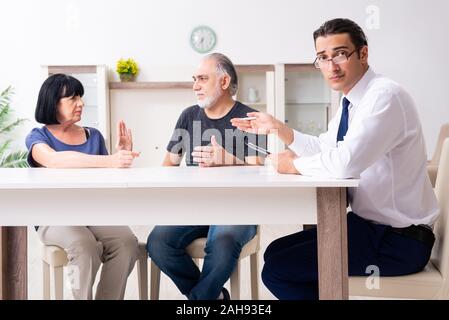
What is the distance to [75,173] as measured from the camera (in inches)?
80.7

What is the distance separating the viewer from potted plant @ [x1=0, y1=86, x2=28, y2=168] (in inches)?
252

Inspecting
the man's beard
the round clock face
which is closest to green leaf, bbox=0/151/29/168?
the round clock face

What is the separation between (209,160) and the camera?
2334mm

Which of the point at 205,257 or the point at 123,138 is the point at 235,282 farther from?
the point at 123,138

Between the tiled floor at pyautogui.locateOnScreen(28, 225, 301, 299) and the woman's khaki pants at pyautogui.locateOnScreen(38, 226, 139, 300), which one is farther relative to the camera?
the tiled floor at pyautogui.locateOnScreen(28, 225, 301, 299)

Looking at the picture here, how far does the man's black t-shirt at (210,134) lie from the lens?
268 centimetres

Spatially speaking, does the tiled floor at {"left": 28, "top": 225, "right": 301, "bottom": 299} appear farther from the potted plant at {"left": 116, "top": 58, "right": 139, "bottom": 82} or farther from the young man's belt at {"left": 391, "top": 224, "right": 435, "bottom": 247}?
the potted plant at {"left": 116, "top": 58, "right": 139, "bottom": 82}

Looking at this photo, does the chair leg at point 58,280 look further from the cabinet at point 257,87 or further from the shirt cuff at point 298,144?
the cabinet at point 257,87

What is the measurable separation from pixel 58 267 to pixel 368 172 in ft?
3.95

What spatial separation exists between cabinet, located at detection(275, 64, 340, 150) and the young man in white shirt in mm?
4707

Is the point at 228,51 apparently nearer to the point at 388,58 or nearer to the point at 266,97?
the point at 266,97

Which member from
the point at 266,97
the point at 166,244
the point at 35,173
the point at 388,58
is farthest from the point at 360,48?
the point at 388,58

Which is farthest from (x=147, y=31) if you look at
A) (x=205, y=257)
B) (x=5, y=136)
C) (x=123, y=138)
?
(x=205, y=257)

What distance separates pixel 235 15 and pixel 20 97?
2.52 meters
